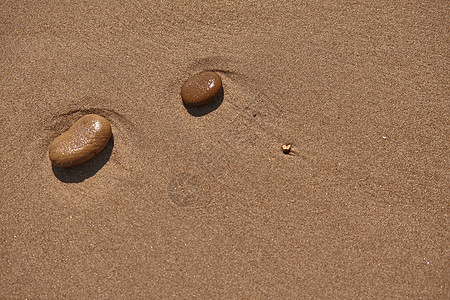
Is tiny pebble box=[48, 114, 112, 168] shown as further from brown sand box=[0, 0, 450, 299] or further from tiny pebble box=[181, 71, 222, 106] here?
tiny pebble box=[181, 71, 222, 106]

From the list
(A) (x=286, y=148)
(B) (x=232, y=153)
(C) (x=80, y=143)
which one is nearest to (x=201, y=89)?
(B) (x=232, y=153)

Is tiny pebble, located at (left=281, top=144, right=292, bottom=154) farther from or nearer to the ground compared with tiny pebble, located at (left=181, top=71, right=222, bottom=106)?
nearer to the ground

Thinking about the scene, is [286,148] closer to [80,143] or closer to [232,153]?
[232,153]

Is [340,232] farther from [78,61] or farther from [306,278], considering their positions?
[78,61]

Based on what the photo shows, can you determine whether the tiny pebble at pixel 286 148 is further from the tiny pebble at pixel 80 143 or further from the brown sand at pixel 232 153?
the tiny pebble at pixel 80 143

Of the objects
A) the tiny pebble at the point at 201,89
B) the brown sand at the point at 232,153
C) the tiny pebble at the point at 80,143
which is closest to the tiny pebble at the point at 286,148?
the brown sand at the point at 232,153

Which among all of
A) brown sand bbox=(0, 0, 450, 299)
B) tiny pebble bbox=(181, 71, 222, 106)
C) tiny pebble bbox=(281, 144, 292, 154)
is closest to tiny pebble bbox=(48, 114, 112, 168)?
brown sand bbox=(0, 0, 450, 299)
